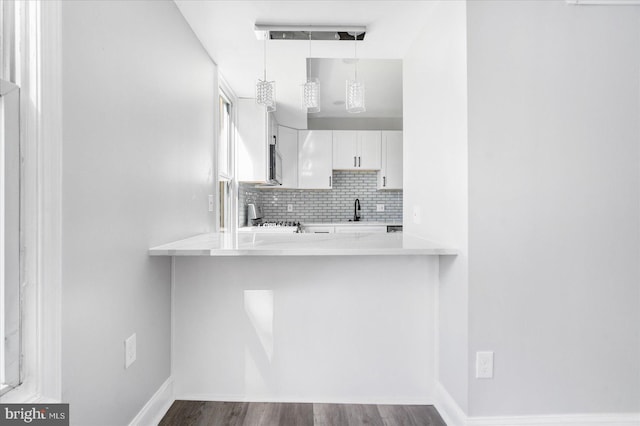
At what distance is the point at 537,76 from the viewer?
5.72 ft

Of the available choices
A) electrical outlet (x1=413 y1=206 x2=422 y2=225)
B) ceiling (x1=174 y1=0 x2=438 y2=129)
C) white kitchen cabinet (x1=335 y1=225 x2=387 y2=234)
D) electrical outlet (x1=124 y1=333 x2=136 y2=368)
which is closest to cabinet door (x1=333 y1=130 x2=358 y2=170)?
white kitchen cabinet (x1=335 y1=225 x2=387 y2=234)

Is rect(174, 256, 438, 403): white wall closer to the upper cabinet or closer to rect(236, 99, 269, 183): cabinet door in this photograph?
rect(236, 99, 269, 183): cabinet door

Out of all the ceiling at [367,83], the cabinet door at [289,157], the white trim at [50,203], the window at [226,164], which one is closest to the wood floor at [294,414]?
the white trim at [50,203]

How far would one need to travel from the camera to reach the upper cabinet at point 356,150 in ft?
17.3

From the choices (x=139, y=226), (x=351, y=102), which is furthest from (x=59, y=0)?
(x=351, y=102)

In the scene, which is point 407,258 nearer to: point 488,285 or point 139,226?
point 488,285

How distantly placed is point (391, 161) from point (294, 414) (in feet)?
13.0

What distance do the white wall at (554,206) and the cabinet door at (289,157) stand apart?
3.63 metres

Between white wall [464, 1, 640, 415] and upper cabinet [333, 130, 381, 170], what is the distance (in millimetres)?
A: 3575

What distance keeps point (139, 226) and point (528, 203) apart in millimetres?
1777

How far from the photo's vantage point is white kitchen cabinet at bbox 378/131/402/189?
532 centimetres

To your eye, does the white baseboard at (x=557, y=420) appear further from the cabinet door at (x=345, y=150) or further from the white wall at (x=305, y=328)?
the cabinet door at (x=345, y=150)

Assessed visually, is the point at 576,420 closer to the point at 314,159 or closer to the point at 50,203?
the point at 50,203

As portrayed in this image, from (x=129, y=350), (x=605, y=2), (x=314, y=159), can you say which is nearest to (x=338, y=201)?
(x=314, y=159)
